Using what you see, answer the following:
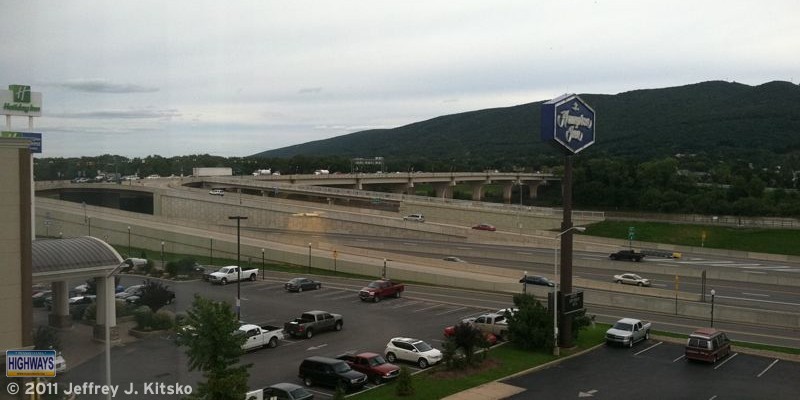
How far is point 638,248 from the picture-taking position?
73562 mm

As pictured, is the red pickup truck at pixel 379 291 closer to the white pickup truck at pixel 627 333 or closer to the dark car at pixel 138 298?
the white pickup truck at pixel 627 333

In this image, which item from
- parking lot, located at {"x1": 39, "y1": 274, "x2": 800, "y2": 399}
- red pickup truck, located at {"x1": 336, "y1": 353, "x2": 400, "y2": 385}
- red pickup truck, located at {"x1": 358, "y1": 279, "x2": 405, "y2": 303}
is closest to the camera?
parking lot, located at {"x1": 39, "y1": 274, "x2": 800, "y2": 399}

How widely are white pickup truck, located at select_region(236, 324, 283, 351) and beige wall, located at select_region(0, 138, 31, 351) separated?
12.7 metres

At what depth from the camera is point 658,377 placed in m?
26.5

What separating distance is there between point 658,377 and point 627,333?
16.0ft

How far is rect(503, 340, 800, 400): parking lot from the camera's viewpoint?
24.4m

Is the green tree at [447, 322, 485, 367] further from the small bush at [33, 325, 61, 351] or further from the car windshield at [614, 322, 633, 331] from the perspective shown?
the small bush at [33, 325, 61, 351]

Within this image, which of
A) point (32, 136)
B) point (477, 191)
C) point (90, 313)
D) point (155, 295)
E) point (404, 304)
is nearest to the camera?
point (32, 136)

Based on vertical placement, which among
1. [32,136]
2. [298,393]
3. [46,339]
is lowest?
[298,393]

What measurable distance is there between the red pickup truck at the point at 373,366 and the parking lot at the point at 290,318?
0.50 metres

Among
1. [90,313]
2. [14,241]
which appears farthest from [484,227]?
[14,241]

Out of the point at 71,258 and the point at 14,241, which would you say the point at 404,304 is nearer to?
the point at 71,258

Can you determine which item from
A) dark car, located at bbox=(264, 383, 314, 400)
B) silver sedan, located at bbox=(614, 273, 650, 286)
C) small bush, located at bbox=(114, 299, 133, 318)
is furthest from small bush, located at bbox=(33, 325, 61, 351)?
silver sedan, located at bbox=(614, 273, 650, 286)

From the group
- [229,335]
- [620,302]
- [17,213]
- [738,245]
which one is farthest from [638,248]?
[17,213]
